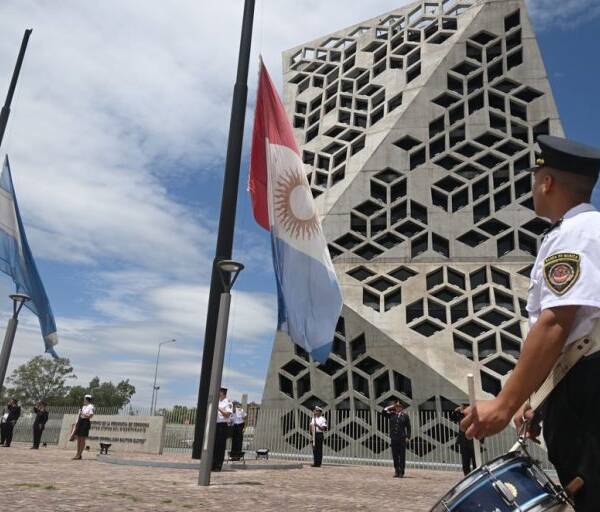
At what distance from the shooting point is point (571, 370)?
6.06 feet

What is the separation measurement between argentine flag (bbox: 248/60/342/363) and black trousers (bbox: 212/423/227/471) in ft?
9.15

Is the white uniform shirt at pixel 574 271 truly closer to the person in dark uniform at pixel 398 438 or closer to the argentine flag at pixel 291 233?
the argentine flag at pixel 291 233

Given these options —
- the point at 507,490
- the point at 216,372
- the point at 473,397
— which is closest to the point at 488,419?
the point at 507,490

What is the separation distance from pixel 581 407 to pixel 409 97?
27.7m

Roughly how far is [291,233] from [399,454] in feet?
23.4

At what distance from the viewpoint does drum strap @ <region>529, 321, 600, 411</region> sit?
1827 millimetres

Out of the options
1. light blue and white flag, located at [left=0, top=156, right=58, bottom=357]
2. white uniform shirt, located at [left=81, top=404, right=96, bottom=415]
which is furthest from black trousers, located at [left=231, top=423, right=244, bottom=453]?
light blue and white flag, located at [left=0, top=156, right=58, bottom=357]

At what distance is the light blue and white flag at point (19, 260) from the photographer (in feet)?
41.8

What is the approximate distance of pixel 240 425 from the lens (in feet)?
49.3

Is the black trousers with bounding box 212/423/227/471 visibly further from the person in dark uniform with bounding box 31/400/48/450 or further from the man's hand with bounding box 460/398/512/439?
the person in dark uniform with bounding box 31/400/48/450

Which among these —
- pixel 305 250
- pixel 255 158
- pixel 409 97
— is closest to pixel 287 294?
pixel 305 250

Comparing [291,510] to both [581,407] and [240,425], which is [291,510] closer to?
[581,407]

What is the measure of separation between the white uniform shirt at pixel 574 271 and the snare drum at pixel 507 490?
52 cm

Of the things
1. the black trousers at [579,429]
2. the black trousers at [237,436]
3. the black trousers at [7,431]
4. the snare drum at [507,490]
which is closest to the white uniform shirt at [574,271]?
the black trousers at [579,429]
